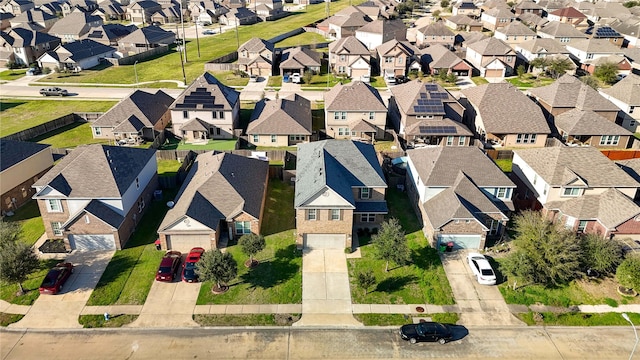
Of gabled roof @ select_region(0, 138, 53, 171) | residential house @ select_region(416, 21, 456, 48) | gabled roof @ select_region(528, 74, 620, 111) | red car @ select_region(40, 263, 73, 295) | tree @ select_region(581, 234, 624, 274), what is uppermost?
residential house @ select_region(416, 21, 456, 48)

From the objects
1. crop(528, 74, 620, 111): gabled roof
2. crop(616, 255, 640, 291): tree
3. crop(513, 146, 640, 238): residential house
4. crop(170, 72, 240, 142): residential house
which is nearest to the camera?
crop(616, 255, 640, 291): tree

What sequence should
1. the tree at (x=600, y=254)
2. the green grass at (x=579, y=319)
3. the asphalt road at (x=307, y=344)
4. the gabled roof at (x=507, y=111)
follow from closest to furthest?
the asphalt road at (x=307, y=344) < the green grass at (x=579, y=319) < the tree at (x=600, y=254) < the gabled roof at (x=507, y=111)

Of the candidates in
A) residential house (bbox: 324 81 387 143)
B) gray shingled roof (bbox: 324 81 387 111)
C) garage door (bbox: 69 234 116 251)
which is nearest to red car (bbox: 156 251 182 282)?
garage door (bbox: 69 234 116 251)

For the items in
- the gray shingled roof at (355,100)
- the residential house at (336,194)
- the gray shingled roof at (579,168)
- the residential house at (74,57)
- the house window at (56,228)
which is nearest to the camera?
the residential house at (336,194)

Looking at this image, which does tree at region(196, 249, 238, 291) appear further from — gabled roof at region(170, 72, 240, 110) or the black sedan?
gabled roof at region(170, 72, 240, 110)

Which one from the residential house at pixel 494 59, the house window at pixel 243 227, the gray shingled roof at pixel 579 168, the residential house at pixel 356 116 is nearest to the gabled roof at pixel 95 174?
the house window at pixel 243 227

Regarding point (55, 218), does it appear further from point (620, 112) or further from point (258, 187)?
point (620, 112)

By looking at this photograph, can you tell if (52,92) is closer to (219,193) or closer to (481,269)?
(219,193)

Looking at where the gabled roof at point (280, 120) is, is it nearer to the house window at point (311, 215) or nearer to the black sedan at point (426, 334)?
the house window at point (311, 215)
